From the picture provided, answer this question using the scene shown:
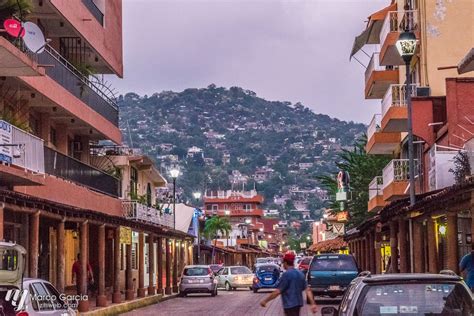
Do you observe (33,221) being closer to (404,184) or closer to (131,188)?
(404,184)

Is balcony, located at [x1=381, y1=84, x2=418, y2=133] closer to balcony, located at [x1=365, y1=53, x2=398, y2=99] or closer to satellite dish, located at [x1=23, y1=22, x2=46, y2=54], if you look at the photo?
balcony, located at [x1=365, y1=53, x2=398, y2=99]

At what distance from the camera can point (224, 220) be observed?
128 metres

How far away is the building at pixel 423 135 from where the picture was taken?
2517cm

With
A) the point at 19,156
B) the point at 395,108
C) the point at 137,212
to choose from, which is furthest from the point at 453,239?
the point at 137,212

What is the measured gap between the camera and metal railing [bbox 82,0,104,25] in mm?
37909

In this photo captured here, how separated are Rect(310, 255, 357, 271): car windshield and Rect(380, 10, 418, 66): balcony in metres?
9.85

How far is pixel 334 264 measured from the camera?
1355 inches

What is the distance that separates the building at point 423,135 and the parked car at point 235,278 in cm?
843

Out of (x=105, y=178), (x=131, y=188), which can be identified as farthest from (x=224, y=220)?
(x=105, y=178)

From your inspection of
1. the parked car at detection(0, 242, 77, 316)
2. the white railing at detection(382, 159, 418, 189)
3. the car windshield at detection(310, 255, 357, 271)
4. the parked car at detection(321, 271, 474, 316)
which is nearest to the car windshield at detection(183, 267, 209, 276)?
the white railing at detection(382, 159, 418, 189)

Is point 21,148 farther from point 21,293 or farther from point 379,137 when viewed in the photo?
point 379,137

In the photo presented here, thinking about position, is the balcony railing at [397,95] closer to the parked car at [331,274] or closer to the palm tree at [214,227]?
the parked car at [331,274]

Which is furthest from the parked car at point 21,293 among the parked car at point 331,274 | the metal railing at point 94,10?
the metal railing at point 94,10

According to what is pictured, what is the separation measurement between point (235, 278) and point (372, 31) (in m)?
18.8
